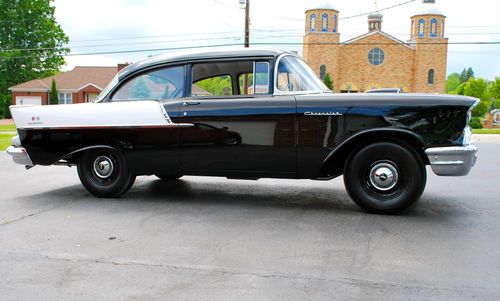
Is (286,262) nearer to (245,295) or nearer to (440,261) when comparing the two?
(245,295)

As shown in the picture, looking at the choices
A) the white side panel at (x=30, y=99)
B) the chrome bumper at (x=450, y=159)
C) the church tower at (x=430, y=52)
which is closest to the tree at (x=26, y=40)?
the white side panel at (x=30, y=99)

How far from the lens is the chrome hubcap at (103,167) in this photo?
21.0 feet

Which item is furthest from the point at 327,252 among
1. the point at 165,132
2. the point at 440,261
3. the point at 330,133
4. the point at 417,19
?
the point at 417,19

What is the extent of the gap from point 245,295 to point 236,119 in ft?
8.82

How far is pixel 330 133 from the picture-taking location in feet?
17.5

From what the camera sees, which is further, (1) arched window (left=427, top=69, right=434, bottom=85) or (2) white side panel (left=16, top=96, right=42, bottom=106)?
(1) arched window (left=427, top=69, right=434, bottom=85)

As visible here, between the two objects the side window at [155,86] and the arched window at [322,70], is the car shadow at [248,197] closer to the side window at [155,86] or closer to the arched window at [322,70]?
the side window at [155,86]

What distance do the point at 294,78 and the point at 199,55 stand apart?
125 centimetres

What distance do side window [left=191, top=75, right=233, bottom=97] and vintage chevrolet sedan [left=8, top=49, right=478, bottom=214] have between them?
0.01 m

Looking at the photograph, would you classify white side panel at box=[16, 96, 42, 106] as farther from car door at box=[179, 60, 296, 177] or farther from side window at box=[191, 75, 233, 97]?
car door at box=[179, 60, 296, 177]

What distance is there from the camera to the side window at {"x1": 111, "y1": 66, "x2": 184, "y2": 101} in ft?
20.0

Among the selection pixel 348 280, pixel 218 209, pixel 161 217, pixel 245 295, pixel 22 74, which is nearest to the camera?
pixel 245 295

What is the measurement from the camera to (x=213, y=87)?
244 inches

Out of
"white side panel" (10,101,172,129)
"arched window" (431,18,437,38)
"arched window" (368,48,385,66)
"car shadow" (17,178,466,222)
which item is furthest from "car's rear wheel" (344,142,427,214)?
"arched window" (431,18,437,38)
